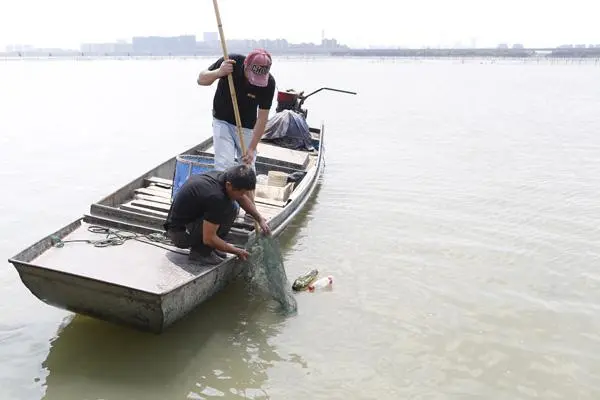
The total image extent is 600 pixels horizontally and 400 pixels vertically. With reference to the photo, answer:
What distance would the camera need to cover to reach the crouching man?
18.3 ft

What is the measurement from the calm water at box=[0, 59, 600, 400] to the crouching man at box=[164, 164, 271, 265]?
99 centimetres

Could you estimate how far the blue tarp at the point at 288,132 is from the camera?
498 inches

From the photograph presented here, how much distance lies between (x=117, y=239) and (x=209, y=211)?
53.3 inches

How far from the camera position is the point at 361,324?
671 centimetres

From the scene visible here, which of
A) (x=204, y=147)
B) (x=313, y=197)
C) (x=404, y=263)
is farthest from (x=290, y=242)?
(x=204, y=147)

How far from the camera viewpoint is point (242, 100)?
7137 mm

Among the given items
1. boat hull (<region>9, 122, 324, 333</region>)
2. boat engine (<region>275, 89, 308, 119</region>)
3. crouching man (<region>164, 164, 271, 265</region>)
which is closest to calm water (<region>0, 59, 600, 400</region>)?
boat hull (<region>9, 122, 324, 333</region>)

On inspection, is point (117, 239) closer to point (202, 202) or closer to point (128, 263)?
point (128, 263)

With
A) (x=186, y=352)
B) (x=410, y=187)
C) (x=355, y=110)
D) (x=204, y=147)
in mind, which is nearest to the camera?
(x=186, y=352)

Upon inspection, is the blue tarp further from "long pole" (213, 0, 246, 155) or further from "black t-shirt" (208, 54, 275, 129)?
"long pole" (213, 0, 246, 155)

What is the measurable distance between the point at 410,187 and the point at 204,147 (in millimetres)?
4587

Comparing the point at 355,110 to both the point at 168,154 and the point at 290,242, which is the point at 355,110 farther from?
the point at 290,242

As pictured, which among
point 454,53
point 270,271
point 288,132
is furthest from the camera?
point 454,53

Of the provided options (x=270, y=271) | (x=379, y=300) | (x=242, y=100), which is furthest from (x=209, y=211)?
(x=379, y=300)
